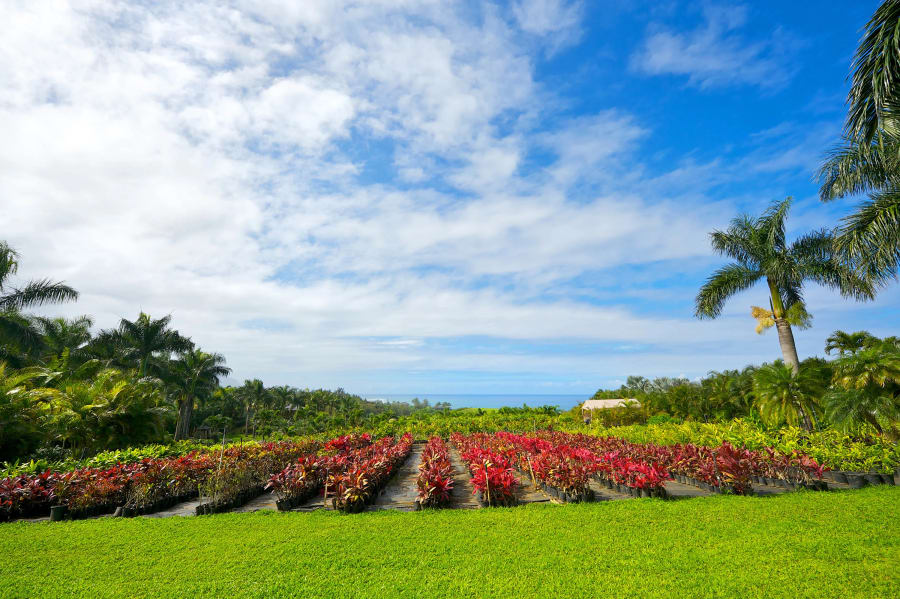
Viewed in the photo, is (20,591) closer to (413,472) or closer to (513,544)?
(513,544)

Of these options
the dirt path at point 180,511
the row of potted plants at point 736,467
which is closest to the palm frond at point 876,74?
the row of potted plants at point 736,467

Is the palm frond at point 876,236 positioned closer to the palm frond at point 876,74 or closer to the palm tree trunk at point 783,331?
the palm frond at point 876,74

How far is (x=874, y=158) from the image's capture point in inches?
348

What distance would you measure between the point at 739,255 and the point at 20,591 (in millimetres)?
19973

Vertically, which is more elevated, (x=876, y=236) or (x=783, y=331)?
(x=876, y=236)

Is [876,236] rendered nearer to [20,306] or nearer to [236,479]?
[236,479]

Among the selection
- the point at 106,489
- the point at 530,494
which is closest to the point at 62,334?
the point at 106,489

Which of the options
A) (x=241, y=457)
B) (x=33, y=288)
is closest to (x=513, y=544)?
(x=241, y=457)

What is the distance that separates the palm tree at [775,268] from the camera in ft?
45.7

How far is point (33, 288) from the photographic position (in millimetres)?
17469

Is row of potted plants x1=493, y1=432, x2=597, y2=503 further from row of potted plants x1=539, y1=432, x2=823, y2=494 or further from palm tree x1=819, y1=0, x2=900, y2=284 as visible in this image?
palm tree x1=819, y1=0, x2=900, y2=284

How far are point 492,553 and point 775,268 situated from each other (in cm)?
1531

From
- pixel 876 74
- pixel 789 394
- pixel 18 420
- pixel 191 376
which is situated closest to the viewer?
pixel 876 74

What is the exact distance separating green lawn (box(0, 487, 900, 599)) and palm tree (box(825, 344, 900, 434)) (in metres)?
3.44
